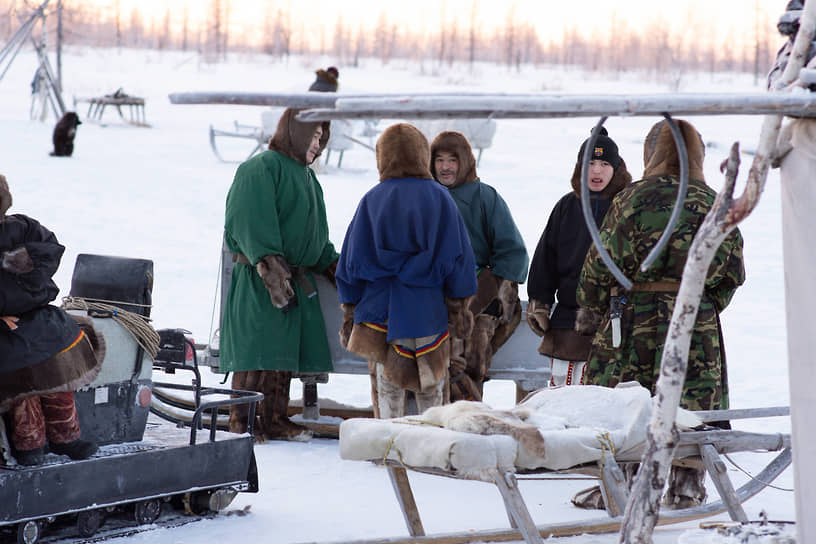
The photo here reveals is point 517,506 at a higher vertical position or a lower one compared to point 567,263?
lower

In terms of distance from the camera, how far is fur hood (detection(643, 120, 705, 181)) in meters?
4.83

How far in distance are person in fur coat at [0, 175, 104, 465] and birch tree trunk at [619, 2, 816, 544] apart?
2522 mm

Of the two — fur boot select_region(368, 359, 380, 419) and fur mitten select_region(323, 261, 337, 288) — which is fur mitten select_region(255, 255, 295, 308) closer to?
fur mitten select_region(323, 261, 337, 288)

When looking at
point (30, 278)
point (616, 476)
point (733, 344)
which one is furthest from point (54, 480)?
point (733, 344)

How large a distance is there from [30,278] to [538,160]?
1956cm

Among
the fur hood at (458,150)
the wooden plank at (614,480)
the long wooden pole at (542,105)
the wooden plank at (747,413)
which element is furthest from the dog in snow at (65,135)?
the long wooden pole at (542,105)

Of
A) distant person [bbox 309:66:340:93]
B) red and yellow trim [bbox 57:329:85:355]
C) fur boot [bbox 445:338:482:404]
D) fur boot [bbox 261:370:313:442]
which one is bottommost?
fur boot [bbox 261:370:313:442]

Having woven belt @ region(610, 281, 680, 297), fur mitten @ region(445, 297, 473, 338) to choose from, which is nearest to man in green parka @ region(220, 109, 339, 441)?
fur mitten @ region(445, 297, 473, 338)

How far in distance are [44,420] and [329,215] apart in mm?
11614

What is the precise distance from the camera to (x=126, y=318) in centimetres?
482

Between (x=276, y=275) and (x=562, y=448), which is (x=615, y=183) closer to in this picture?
(x=276, y=275)

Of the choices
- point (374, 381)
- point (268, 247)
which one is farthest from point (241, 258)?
point (374, 381)

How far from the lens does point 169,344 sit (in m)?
5.23

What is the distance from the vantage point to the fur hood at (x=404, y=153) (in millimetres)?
5668
